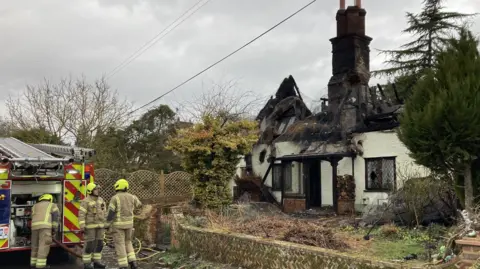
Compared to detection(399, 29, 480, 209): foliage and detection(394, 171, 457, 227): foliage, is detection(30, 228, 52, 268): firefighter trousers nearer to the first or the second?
detection(399, 29, 480, 209): foliage

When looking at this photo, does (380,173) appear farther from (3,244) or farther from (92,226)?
(3,244)

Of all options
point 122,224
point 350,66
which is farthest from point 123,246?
point 350,66

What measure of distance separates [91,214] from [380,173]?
10.7 metres

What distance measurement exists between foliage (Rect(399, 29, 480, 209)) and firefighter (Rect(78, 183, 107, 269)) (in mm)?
5758

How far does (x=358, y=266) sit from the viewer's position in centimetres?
609

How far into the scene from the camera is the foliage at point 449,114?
6.65 metres

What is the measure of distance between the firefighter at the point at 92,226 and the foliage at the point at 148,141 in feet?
55.0

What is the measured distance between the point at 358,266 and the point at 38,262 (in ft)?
18.7

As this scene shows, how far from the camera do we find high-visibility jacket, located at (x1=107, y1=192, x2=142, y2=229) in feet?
27.8

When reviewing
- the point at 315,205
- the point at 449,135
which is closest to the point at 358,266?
the point at 449,135

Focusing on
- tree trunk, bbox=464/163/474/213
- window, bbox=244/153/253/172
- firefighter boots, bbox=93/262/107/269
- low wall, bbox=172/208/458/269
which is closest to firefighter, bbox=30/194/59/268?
firefighter boots, bbox=93/262/107/269

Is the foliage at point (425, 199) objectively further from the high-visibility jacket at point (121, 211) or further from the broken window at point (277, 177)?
the broken window at point (277, 177)

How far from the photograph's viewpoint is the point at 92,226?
8.86 m

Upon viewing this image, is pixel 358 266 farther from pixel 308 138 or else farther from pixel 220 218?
pixel 308 138
